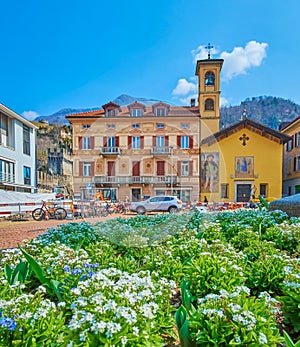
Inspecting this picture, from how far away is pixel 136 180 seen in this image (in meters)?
5.28

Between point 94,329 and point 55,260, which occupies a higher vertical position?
point 94,329

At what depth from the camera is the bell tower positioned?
12.5 m

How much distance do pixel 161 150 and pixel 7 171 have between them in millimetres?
15442

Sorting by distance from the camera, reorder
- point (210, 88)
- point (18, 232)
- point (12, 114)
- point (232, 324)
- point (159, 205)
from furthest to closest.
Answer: point (12, 114)
point (210, 88)
point (159, 205)
point (18, 232)
point (232, 324)

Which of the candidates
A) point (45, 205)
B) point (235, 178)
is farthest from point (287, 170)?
point (45, 205)

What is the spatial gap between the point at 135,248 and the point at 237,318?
223cm

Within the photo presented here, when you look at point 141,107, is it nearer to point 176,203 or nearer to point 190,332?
point 190,332

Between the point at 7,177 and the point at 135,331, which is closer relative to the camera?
the point at 135,331

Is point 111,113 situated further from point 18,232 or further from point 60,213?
point 60,213

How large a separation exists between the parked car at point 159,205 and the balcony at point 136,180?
306cm

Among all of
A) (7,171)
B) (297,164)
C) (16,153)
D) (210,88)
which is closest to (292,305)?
(210,88)

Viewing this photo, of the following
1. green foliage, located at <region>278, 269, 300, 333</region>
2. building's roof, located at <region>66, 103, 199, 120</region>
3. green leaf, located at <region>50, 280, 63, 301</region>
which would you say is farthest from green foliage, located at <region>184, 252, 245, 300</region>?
building's roof, located at <region>66, 103, 199, 120</region>

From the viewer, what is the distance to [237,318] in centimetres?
126

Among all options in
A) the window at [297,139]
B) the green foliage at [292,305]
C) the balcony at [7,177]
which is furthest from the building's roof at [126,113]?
the window at [297,139]
